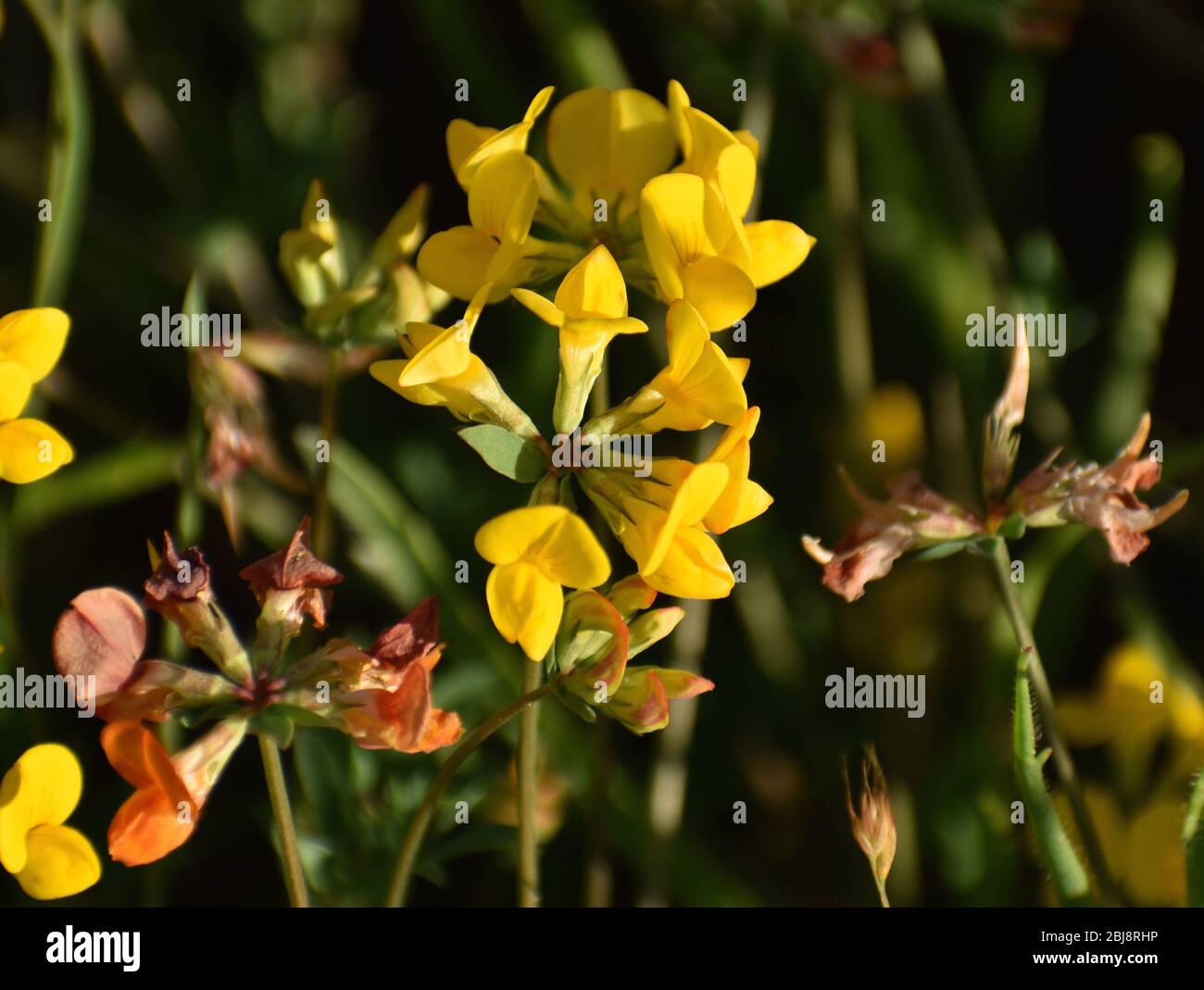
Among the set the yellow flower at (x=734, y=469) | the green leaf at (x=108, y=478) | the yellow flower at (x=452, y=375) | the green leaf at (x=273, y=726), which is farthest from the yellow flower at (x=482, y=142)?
the green leaf at (x=108, y=478)

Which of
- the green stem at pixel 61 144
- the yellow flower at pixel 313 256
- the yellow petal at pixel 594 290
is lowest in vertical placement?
the yellow petal at pixel 594 290

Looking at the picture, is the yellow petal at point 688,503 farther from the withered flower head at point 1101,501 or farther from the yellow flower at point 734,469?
the withered flower head at point 1101,501

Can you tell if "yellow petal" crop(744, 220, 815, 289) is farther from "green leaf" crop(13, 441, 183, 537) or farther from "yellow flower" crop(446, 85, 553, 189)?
"green leaf" crop(13, 441, 183, 537)

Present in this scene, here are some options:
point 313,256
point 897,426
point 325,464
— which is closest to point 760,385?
point 897,426

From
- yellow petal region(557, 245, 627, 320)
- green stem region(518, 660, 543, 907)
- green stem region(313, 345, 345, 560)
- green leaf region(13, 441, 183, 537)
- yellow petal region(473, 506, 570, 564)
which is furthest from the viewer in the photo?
green leaf region(13, 441, 183, 537)

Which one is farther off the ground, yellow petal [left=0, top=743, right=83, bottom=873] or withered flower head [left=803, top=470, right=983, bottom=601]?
withered flower head [left=803, top=470, right=983, bottom=601]

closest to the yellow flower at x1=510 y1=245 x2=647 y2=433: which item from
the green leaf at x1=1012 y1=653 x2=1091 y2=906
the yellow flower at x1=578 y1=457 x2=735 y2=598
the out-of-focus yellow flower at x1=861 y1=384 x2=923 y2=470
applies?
the yellow flower at x1=578 y1=457 x2=735 y2=598
